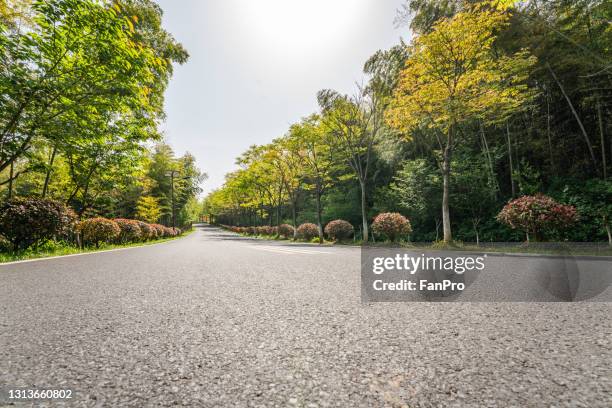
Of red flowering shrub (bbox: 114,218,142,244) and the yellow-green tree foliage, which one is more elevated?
the yellow-green tree foliage

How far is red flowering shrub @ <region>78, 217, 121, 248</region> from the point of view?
11.1m

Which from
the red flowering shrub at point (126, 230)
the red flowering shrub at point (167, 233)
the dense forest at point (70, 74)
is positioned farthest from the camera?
the red flowering shrub at point (167, 233)

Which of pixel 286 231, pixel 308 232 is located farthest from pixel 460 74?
pixel 286 231

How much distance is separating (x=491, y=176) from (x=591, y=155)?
4.21 meters

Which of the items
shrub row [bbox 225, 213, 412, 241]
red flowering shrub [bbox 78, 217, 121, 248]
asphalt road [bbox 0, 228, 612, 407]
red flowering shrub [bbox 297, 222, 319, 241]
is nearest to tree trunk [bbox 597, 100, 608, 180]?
shrub row [bbox 225, 213, 412, 241]

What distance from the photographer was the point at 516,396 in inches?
46.2

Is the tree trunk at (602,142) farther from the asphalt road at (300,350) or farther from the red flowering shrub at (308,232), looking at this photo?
the red flowering shrub at (308,232)

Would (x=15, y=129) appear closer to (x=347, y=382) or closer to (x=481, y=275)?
(x=347, y=382)

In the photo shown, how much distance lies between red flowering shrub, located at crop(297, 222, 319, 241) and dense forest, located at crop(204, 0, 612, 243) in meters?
4.65

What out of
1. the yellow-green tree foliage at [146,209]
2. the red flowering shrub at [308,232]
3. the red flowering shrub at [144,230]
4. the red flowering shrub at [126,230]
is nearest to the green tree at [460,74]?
the red flowering shrub at [308,232]

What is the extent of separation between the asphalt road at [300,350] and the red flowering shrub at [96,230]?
982 cm

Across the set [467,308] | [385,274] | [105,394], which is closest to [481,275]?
[385,274]

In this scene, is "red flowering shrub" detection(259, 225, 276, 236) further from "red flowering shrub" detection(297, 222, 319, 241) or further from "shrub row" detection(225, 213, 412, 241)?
"red flowering shrub" detection(297, 222, 319, 241)

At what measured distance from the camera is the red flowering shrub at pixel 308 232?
66.1 feet
